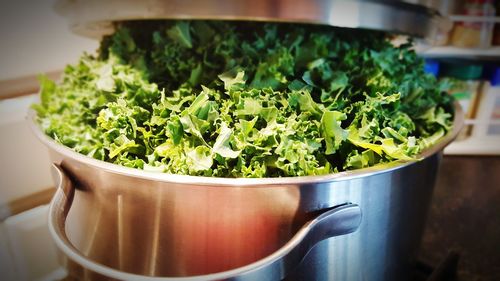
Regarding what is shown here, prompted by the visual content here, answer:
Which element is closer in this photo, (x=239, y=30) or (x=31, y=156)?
(x=239, y=30)

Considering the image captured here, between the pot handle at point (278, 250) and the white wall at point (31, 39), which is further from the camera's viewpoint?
the white wall at point (31, 39)

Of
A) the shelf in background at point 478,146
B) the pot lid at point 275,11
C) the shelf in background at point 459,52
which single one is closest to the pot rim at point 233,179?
the pot lid at point 275,11

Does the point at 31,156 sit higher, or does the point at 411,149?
the point at 411,149

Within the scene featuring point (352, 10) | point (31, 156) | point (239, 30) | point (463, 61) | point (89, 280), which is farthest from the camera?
point (463, 61)

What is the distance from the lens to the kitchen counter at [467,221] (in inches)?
51.1

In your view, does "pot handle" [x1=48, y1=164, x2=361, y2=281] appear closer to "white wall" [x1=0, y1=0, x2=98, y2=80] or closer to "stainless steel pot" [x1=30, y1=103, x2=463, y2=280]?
"stainless steel pot" [x1=30, y1=103, x2=463, y2=280]

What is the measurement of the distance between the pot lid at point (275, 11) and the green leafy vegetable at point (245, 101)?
107 mm

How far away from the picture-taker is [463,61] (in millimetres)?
2191

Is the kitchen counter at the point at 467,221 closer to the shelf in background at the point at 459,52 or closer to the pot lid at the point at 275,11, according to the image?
the shelf in background at the point at 459,52

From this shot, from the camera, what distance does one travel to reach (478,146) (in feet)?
7.40

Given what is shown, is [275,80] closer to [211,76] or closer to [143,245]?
[211,76]

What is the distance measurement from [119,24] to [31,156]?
1.58ft

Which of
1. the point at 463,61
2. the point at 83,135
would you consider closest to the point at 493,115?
the point at 463,61

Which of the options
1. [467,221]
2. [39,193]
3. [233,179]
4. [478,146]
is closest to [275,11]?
[233,179]
